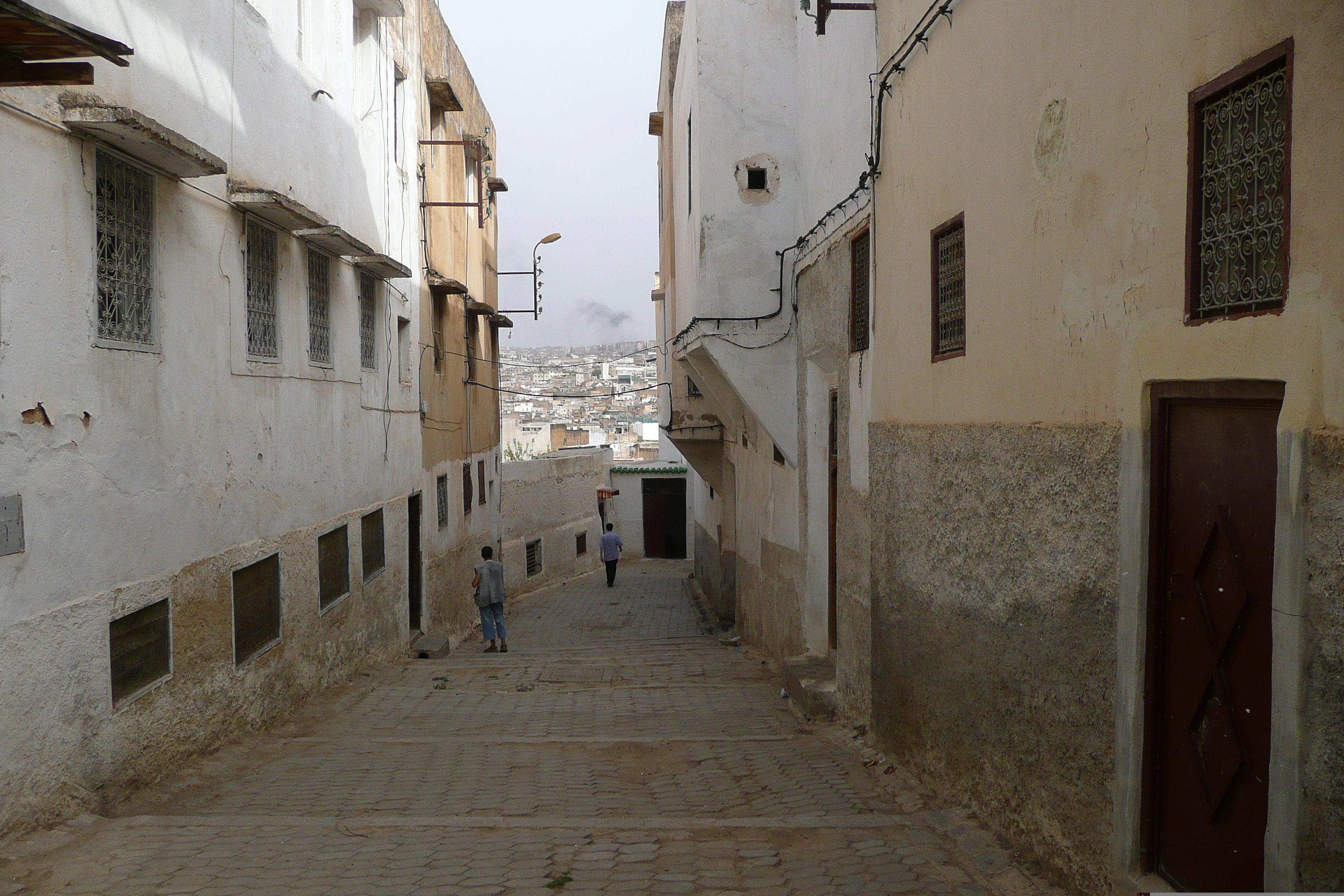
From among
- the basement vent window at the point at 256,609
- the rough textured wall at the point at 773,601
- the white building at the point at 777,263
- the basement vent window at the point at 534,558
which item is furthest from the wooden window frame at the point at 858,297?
the basement vent window at the point at 534,558

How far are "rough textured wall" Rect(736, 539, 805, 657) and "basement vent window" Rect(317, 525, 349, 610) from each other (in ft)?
15.3

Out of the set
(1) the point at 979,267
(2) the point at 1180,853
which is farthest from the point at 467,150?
(2) the point at 1180,853

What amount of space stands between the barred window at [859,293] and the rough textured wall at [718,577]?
7712 mm

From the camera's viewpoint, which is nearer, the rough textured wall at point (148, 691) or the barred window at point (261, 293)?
the rough textured wall at point (148, 691)

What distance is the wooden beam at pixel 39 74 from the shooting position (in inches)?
159

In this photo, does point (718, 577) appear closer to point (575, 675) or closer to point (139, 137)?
point (575, 675)

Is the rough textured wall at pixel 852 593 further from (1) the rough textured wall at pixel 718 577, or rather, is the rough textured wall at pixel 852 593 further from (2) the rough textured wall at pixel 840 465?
(1) the rough textured wall at pixel 718 577

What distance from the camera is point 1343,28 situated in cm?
261

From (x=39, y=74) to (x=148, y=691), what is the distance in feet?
11.9

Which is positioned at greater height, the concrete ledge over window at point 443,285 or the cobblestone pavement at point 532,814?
the concrete ledge over window at point 443,285

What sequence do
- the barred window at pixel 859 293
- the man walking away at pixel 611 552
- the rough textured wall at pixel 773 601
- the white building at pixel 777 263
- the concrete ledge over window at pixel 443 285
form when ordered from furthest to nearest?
the man walking away at pixel 611 552
the concrete ledge over window at pixel 443 285
the rough textured wall at pixel 773 601
the white building at pixel 777 263
the barred window at pixel 859 293

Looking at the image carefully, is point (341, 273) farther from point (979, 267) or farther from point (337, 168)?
point (979, 267)

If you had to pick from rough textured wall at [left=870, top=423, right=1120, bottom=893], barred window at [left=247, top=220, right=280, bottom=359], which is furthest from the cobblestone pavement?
barred window at [left=247, top=220, right=280, bottom=359]

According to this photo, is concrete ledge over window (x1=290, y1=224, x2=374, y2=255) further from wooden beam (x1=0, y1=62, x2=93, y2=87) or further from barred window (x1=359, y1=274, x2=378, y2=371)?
wooden beam (x1=0, y1=62, x2=93, y2=87)
